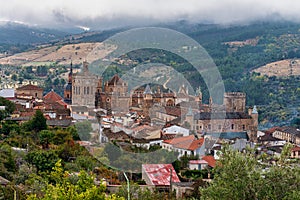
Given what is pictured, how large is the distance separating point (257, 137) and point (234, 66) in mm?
31679

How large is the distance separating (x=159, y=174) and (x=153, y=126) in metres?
5.02

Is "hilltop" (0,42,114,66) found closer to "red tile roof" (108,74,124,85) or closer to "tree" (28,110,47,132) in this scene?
"red tile roof" (108,74,124,85)

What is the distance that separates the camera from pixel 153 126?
18.2 metres

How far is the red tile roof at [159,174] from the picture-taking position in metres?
13.0

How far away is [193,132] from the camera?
19.3 metres

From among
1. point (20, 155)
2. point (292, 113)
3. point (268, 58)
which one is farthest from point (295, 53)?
point (20, 155)

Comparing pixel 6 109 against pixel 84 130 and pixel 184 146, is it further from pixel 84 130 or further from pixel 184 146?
pixel 184 146

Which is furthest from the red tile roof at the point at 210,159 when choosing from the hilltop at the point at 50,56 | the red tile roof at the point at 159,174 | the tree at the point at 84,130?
the hilltop at the point at 50,56

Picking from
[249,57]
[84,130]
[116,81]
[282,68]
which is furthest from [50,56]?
[84,130]

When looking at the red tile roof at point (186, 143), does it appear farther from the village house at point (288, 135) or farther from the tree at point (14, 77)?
the tree at point (14, 77)

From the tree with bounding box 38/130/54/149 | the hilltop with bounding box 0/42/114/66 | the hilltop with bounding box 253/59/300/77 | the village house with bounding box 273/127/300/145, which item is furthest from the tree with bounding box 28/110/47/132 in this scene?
the hilltop with bounding box 253/59/300/77

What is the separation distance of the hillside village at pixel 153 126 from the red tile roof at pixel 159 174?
25 mm

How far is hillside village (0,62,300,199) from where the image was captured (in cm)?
1395

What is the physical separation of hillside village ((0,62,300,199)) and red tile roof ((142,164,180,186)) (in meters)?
0.02
